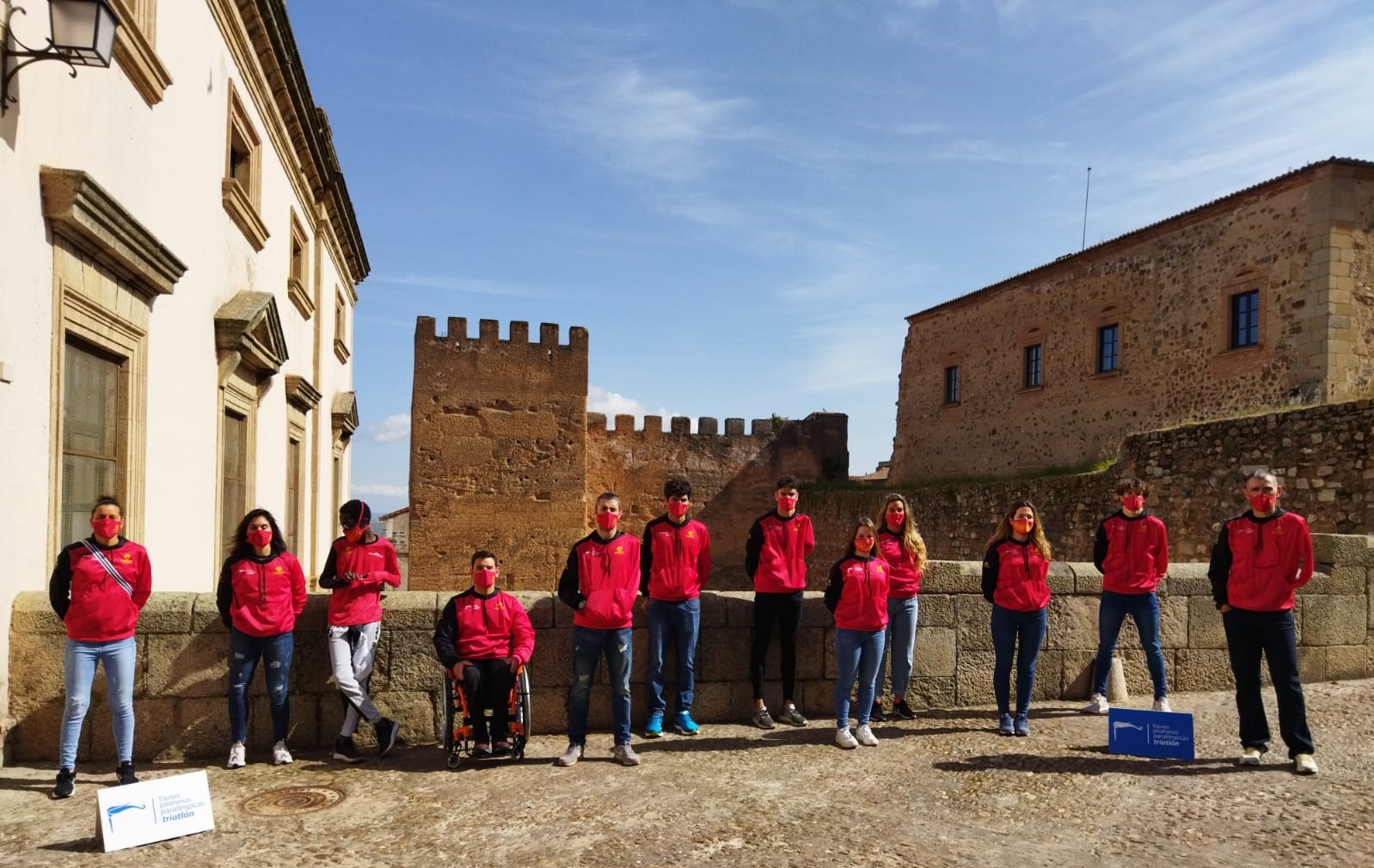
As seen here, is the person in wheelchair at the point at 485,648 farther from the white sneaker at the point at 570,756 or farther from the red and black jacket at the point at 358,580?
the red and black jacket at the point at 358,580

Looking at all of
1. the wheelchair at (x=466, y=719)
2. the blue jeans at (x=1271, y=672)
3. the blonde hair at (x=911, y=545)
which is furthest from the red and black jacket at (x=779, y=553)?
the blue jeans at (x=1271, y=672)

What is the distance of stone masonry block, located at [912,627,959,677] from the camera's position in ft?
20.7

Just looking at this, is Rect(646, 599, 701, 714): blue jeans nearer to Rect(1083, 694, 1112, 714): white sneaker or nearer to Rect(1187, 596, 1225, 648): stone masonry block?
Rect(1083, 694, 1112, 714): white sneaker

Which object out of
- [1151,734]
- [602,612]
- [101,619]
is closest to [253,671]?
[101,619]

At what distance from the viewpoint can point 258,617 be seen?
482 centimetres

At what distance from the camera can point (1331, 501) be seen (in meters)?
11.1

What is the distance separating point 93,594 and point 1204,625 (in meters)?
7.43

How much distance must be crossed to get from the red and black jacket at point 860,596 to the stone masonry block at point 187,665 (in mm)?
3537

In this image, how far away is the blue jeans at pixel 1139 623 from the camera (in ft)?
19.5

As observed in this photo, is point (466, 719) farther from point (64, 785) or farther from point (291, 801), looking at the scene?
point (64, 785)

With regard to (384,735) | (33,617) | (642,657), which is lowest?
(384,735)

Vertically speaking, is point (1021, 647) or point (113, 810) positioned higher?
point (1021, 647)

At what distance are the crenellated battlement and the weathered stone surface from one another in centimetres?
1901

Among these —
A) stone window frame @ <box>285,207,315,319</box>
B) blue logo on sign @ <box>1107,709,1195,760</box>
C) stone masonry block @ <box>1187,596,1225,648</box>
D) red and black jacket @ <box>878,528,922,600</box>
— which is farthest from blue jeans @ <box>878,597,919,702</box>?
stone window frame @ <box>285,207,315,319</box>
